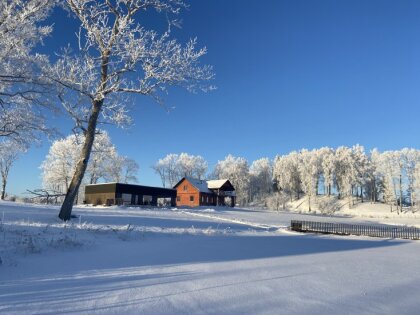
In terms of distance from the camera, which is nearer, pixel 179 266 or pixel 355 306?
pixel 355 306

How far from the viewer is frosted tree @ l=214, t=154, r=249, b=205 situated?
9894 cm

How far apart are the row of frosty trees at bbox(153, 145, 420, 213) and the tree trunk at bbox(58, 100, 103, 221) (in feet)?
235

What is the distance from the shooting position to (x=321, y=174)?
99.1 metres

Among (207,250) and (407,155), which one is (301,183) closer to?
(407,155)

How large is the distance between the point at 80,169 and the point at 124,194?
3231cm

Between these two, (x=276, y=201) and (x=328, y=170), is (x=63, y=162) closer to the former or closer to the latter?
(x=276, y=201)

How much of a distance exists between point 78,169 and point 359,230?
23963 mm

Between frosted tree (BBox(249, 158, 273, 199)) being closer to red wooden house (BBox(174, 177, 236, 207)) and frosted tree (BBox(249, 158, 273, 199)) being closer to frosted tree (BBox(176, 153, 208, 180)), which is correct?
frosted tree (BBox(176, 153, 208, 180))

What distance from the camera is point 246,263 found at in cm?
920

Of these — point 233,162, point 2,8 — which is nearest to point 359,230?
point 2,8

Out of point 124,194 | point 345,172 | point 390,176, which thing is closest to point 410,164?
point 390,176

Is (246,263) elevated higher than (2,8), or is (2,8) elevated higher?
(2,8)

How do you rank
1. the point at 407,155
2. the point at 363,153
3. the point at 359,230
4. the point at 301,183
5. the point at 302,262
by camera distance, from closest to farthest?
the point at 302,262
the point at 359,230
the point at 407,155
the point at 363,153
the point at 301,183

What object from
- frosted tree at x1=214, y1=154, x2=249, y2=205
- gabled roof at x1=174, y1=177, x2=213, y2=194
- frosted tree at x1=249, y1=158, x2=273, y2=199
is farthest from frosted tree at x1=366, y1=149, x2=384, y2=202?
gabled roof at x1=174, y1=177, x2=213, y2=194
